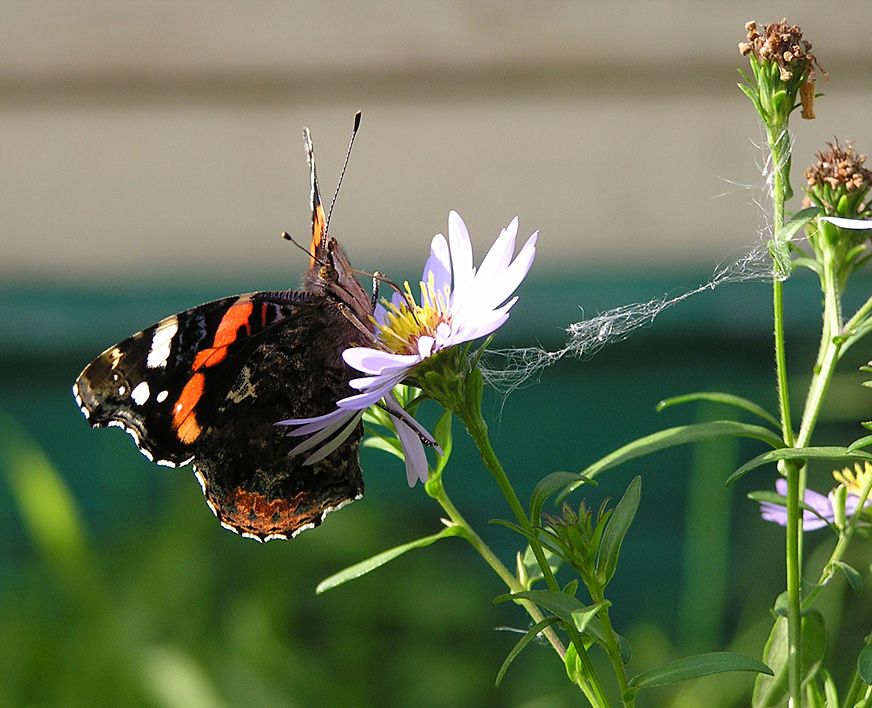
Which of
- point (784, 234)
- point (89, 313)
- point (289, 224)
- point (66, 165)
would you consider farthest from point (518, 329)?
point (784, 234)

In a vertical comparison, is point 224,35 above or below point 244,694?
above

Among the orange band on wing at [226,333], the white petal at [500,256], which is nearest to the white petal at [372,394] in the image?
the white petal at [500,256]

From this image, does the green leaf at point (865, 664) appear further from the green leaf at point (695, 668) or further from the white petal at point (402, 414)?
the white petal at point (402, 414)

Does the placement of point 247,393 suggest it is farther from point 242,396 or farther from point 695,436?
point 695,436

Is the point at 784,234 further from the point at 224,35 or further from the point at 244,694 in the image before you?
the point at 224,35

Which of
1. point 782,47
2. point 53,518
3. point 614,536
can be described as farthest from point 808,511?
point 53,518
